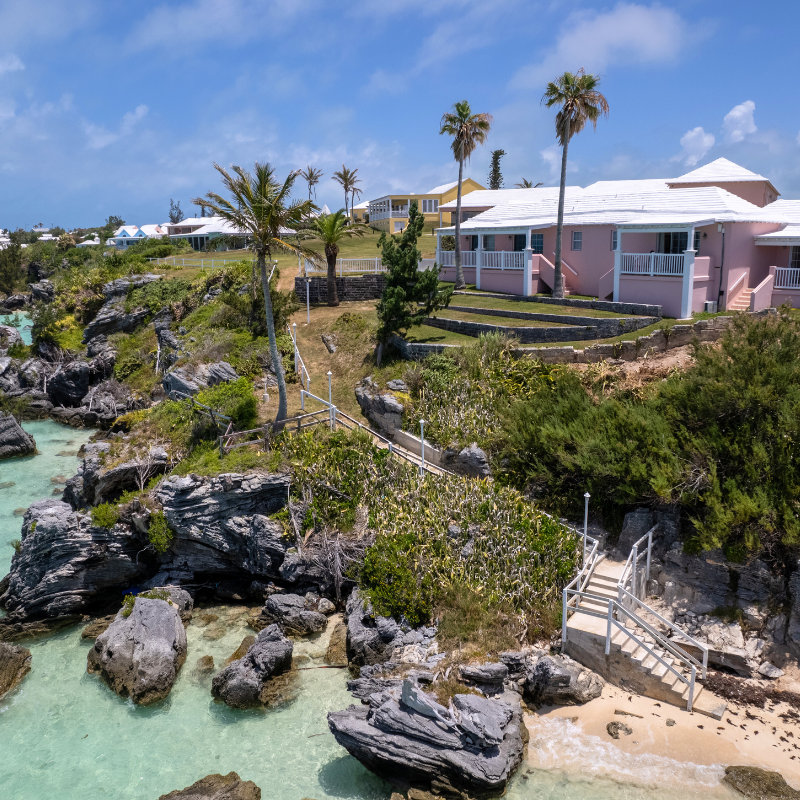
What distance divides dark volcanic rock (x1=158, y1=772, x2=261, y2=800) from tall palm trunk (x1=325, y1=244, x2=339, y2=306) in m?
25.4

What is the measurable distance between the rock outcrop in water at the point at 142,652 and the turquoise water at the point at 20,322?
46.3m

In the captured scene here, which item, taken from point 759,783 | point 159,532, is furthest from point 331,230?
point 759,783

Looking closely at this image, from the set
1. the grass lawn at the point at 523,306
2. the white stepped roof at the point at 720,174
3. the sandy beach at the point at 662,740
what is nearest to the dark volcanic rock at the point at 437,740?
the sandy beach at the point at 662,740

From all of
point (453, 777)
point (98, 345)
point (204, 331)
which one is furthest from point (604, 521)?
point (98, 345)

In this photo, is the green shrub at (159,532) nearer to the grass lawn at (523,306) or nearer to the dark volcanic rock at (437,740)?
the dark volcanic rock at (437,740)

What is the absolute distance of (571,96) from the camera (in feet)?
95.1

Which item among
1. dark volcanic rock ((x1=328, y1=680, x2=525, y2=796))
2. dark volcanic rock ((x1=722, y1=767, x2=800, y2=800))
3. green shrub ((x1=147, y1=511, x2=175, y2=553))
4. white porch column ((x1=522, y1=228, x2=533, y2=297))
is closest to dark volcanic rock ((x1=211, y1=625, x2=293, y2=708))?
dark volcanic rock ((x1=328, y1=680, x2=525, y2=796))

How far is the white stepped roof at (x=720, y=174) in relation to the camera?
3481 cm

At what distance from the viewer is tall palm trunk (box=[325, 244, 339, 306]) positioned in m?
33.8

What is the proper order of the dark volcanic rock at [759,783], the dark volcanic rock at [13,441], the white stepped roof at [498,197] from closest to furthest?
1. the dark volcanic rock at [759,783]
2. the dark volcanic rock at [13,441]
3. the white stepped roof at [498,197]

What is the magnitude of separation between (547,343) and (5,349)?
39.9m

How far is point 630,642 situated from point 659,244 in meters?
19.7

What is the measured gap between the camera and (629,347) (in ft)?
76.8

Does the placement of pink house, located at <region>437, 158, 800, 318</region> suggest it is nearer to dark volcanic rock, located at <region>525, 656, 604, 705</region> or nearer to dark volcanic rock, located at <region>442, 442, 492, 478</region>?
dark volcanic rock, located at <region>442, 442, 492, 478</region>
